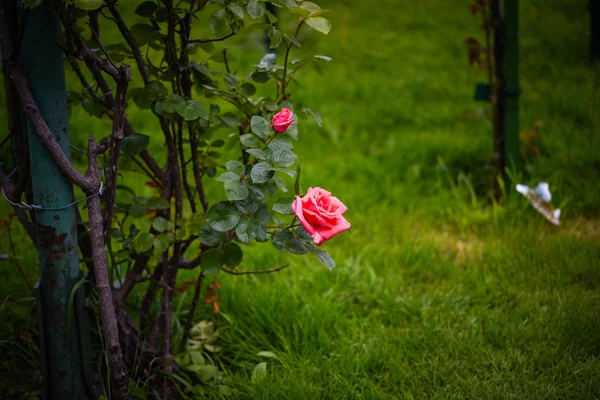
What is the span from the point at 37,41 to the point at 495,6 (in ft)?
7.74

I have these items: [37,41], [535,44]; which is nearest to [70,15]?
[37,41]

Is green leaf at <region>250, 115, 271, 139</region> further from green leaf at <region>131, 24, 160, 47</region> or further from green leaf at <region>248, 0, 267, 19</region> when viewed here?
green leaf at <region>131, 24, 160, 47</region>

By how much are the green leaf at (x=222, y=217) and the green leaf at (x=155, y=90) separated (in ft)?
1.17

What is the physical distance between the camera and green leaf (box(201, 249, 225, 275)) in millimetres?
1484

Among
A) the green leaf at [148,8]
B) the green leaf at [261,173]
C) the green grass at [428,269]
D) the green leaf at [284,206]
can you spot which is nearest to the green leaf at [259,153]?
the green leaf at [261,173]

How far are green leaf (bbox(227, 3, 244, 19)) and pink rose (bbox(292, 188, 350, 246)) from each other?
45 centimetres

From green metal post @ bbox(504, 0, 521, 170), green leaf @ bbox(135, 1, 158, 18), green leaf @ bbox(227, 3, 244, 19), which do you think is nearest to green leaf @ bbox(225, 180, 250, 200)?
green leaf @ bbox(227, 3, 244, 19)

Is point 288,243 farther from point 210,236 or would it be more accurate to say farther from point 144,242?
point 144,242

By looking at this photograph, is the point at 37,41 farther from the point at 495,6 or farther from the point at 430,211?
the point at 495,6

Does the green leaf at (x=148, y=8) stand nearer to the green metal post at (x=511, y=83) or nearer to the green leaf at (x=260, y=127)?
the green leaf at (x=260, y=127)

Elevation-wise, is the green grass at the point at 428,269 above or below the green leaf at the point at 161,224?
below

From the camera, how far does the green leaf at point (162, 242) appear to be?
1531mm

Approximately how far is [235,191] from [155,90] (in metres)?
0.38

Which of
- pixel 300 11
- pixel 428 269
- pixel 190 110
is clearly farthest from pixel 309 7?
pixel 428 269
